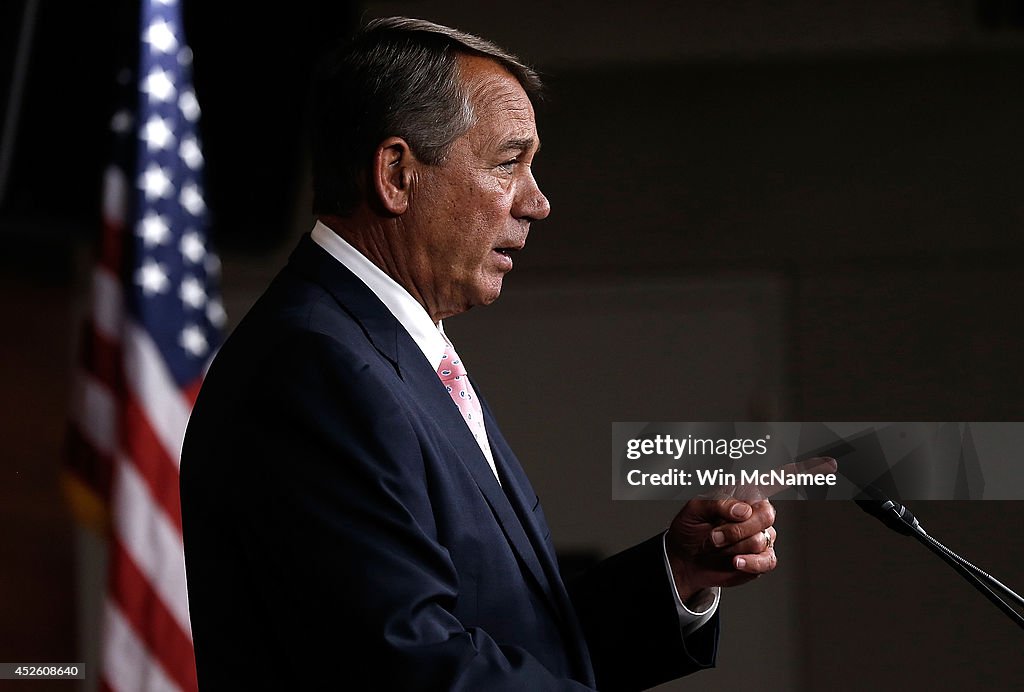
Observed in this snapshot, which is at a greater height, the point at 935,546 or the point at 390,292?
the point at 390,292

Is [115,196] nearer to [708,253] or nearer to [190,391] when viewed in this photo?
[190,391]

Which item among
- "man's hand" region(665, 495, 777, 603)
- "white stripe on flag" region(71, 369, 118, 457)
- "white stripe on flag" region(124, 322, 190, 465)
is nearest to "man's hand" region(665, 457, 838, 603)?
"man's hand" region(665, 495, 777, 603)

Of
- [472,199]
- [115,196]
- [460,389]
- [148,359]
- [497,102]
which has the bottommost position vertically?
[460,389]

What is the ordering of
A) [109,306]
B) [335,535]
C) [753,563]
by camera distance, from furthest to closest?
[109,306], [753,563], [335,535]

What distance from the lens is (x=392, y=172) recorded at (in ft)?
3.70

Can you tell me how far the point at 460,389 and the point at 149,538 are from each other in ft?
4.38

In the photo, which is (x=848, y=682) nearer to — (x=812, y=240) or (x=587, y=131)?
(x=812, y=240)

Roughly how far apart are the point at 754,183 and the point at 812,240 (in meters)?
0.20

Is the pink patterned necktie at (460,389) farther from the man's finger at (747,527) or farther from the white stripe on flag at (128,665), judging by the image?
the white stripe on flag at (128,665)

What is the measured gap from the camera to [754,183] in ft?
8.66

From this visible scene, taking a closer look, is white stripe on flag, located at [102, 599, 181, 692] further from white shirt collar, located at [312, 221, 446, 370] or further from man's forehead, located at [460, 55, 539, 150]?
man's forehead, located at [460, 55, 539, 150]

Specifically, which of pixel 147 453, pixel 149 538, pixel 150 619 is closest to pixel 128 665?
pixel 150 619

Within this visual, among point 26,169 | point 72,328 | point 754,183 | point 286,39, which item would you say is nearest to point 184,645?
point 72,328

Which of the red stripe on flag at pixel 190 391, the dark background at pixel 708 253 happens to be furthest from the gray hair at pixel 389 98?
the dark background at pixel 708 253
